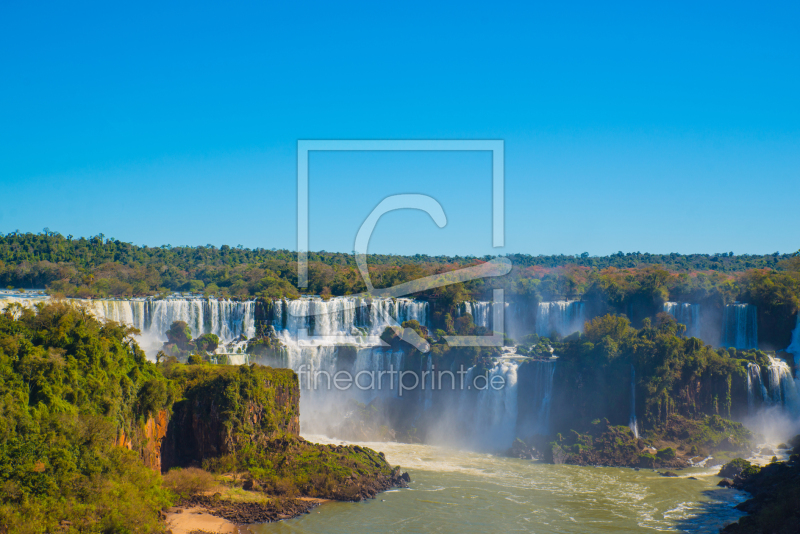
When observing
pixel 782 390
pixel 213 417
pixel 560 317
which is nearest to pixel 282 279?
pixel 560 317

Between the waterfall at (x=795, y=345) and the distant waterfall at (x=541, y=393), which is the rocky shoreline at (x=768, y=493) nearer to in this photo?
the waterfall at (x=795, y=345)

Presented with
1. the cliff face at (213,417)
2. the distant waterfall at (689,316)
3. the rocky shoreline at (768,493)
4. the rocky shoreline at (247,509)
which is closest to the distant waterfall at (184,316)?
the cliff face at (213,417)

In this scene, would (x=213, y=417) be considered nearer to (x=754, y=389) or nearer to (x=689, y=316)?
(x=754, y=389)

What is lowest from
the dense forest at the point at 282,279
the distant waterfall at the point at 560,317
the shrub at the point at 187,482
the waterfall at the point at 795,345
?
the shrub at the point at 187,482

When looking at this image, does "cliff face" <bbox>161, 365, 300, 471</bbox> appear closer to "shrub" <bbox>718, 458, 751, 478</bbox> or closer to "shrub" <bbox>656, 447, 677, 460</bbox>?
"shrub" <bbox>656, 447, 677, 460</bbox>

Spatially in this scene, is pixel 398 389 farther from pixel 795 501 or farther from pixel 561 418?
pixel 795 501

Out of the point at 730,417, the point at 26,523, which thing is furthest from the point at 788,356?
the point at 26,523

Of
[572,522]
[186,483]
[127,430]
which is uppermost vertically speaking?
[127,430]
